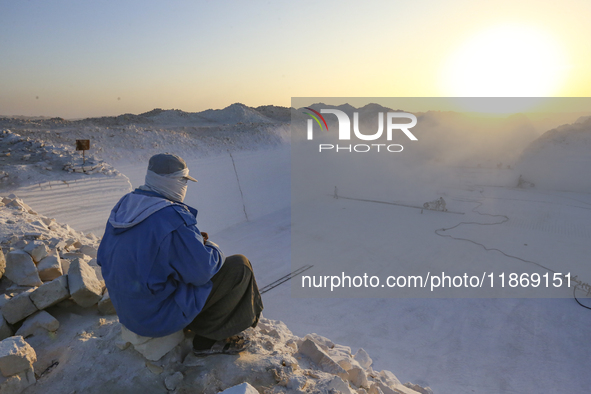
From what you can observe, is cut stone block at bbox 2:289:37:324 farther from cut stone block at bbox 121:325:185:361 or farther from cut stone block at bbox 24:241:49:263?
cut stone block at bbox 121:325:185:361

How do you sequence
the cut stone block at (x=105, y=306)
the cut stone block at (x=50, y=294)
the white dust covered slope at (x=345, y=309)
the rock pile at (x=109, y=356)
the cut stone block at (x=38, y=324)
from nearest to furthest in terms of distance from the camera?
the rock pile at (x=109, y=356) < the white dust covered slope at (x=345, y=309) < the cut stone block at (x=38, y=324) < the cut stone block at (x=50, y=294) < the cut stone block at (x=105, y=306)

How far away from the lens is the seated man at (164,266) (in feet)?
6.01

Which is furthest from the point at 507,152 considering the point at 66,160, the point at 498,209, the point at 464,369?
the point at 66,160

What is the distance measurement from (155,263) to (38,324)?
→ 1502 mm

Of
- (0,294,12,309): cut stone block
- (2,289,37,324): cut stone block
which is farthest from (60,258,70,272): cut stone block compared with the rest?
(2,289,37,324): cut stone block

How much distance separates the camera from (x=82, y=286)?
280cm

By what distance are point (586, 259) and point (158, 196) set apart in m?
10.3

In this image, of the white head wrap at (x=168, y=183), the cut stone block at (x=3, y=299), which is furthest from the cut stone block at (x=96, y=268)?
the white head wrap at (x=168, y=183)

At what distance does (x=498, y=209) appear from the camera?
13094mm

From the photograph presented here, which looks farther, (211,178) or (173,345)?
(211,178)

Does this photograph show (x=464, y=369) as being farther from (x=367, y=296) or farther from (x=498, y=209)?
(x=498, y=209)

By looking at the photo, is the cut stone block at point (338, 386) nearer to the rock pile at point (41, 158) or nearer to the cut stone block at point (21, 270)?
the cut stone block at point (21, 270)

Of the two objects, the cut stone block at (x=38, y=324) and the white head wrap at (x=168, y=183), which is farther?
the cut stone block at (x=38, y=324)

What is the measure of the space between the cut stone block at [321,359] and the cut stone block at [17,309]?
7.15 ft
